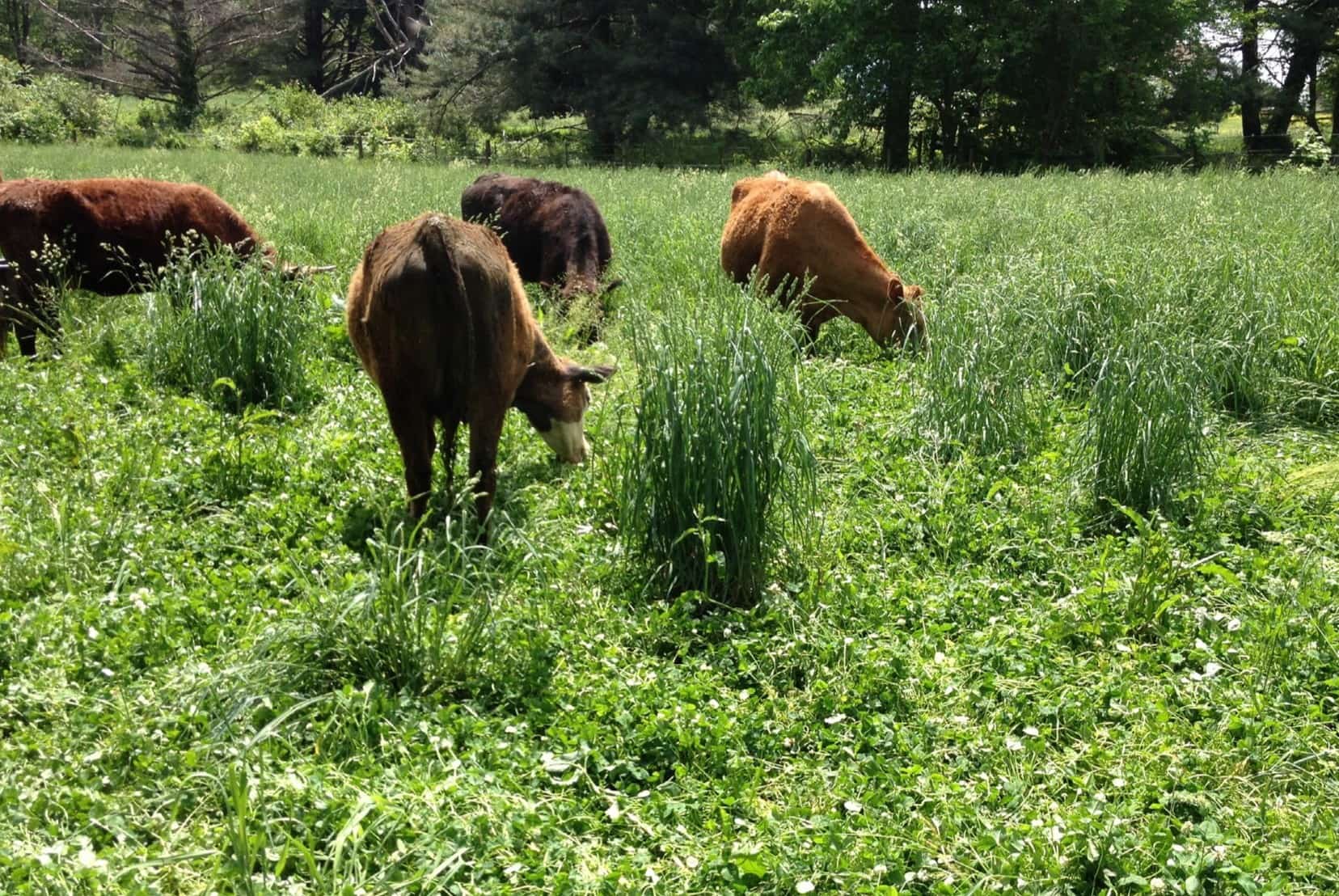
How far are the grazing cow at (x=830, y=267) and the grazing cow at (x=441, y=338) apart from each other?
3.57m

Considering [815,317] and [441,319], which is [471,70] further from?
[441,319]

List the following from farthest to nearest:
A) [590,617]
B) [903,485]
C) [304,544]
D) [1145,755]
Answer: [903,485]
[304,544]
[590,617]
[1145,755]

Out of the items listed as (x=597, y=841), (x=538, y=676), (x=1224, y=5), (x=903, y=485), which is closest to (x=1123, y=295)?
(x=903, y=485)

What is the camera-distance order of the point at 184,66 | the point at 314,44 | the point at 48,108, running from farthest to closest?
the point at 314,44
the point at 184,66
the point at 48,108

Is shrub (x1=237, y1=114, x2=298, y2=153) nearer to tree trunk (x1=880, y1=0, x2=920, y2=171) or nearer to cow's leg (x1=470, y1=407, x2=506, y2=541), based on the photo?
tree trunk (x1=880, y1=0, x2=920, y2=171)

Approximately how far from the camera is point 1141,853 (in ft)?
9.61

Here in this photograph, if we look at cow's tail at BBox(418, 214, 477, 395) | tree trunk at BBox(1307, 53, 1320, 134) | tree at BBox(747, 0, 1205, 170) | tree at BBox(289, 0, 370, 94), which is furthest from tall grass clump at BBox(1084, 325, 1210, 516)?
tree at BBox(289, 0, 370, 94)

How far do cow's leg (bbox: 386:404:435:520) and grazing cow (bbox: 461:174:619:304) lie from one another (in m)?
4.20

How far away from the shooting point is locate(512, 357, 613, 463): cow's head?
6086mm

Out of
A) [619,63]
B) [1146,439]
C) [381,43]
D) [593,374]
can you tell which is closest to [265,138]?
[619,63]

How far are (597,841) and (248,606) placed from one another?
193cm

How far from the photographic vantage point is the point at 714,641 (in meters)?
4.23

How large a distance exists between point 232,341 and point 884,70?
88.4ft

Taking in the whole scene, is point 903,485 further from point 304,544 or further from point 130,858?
point 130,858
